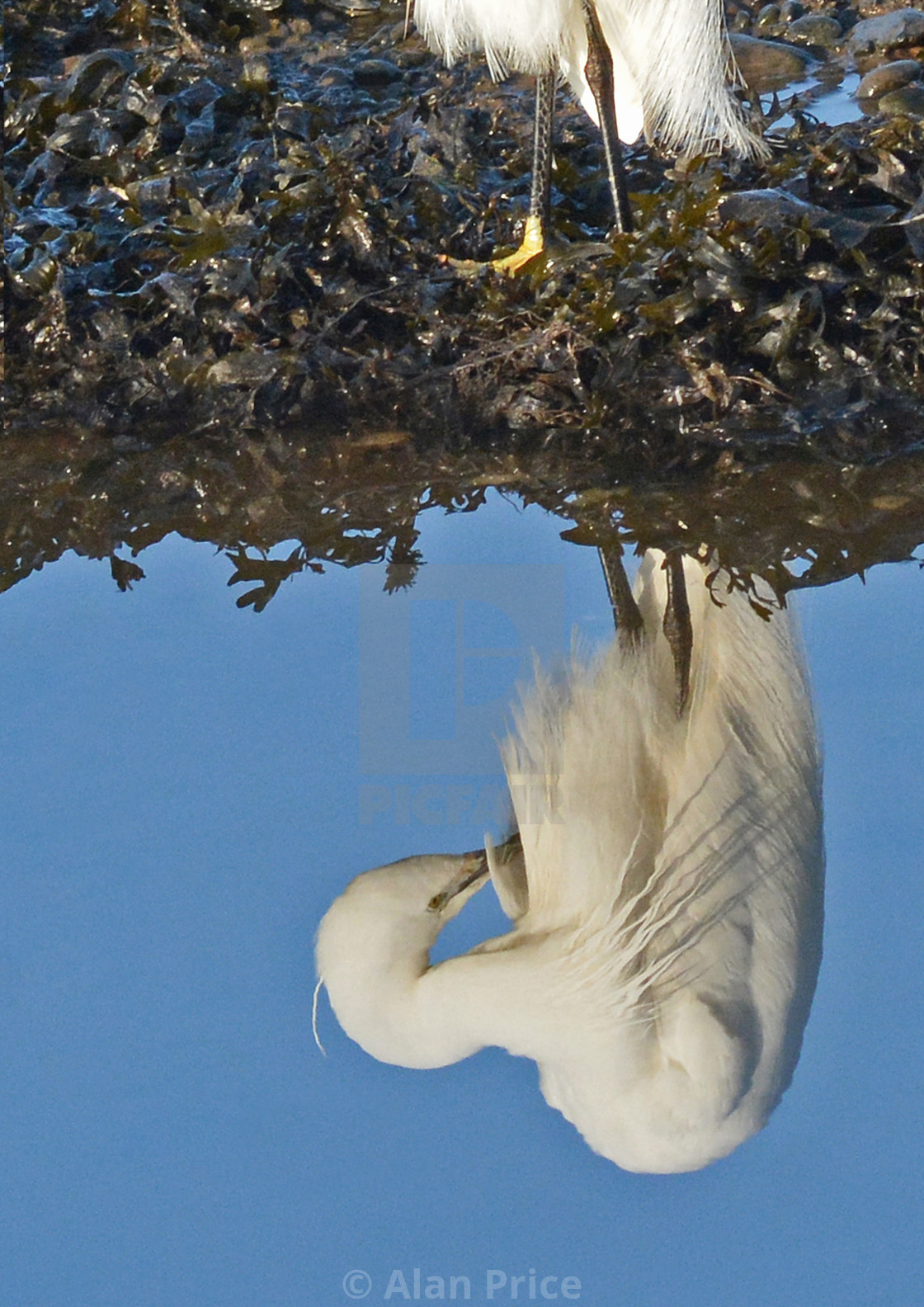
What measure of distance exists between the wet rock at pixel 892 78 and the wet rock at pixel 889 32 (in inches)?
10.5

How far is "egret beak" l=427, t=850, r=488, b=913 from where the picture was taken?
2.04 metres

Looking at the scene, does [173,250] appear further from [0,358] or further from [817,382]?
[817,382]

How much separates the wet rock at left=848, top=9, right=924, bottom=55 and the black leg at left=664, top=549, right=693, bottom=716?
2.57 meters

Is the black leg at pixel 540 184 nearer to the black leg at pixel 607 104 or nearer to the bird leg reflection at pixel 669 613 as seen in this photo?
the black leg at pixel 607 104

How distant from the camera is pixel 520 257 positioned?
3.29 m

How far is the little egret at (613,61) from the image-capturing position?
10.3ft

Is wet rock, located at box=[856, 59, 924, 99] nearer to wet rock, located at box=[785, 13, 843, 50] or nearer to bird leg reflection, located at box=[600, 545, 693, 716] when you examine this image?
wet rock, located at box=[785, 13, 843, 50]

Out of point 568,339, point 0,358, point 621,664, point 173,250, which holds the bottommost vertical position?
point 621,664

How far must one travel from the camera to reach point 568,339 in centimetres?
302

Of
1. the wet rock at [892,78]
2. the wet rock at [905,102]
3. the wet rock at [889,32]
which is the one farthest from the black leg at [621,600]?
the wet rock at [889,32]

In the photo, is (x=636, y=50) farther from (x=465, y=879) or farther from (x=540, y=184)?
(x=465, y=879)

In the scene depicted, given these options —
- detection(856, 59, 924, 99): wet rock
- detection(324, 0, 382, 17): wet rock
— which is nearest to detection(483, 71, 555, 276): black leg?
detection(856, 59, 924, 99): wet rock

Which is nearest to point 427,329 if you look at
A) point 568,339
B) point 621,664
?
point 568,339

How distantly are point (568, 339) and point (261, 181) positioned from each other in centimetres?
105
